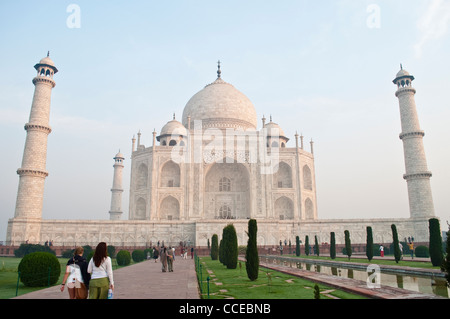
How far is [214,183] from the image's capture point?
31.3 metres

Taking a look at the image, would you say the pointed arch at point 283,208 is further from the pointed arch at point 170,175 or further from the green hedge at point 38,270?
the green hedge at point 38,270

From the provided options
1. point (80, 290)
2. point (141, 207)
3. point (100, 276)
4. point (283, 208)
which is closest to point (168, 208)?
point (141, 207)

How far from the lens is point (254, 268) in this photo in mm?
8711

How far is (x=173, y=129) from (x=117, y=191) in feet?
38.7

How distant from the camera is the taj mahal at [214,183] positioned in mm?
24016

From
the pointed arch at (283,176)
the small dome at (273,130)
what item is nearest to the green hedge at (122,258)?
the pointed arch at (283,176)

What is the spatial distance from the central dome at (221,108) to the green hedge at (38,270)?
81.1 feet

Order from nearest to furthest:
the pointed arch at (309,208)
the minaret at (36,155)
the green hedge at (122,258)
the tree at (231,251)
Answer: the tree at (231,251) → the green hedge at (122,258) → the minaret at (36,155) → the pointed arch at (309,208)

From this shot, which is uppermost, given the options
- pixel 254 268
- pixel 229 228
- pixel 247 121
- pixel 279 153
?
pixel 247 121
